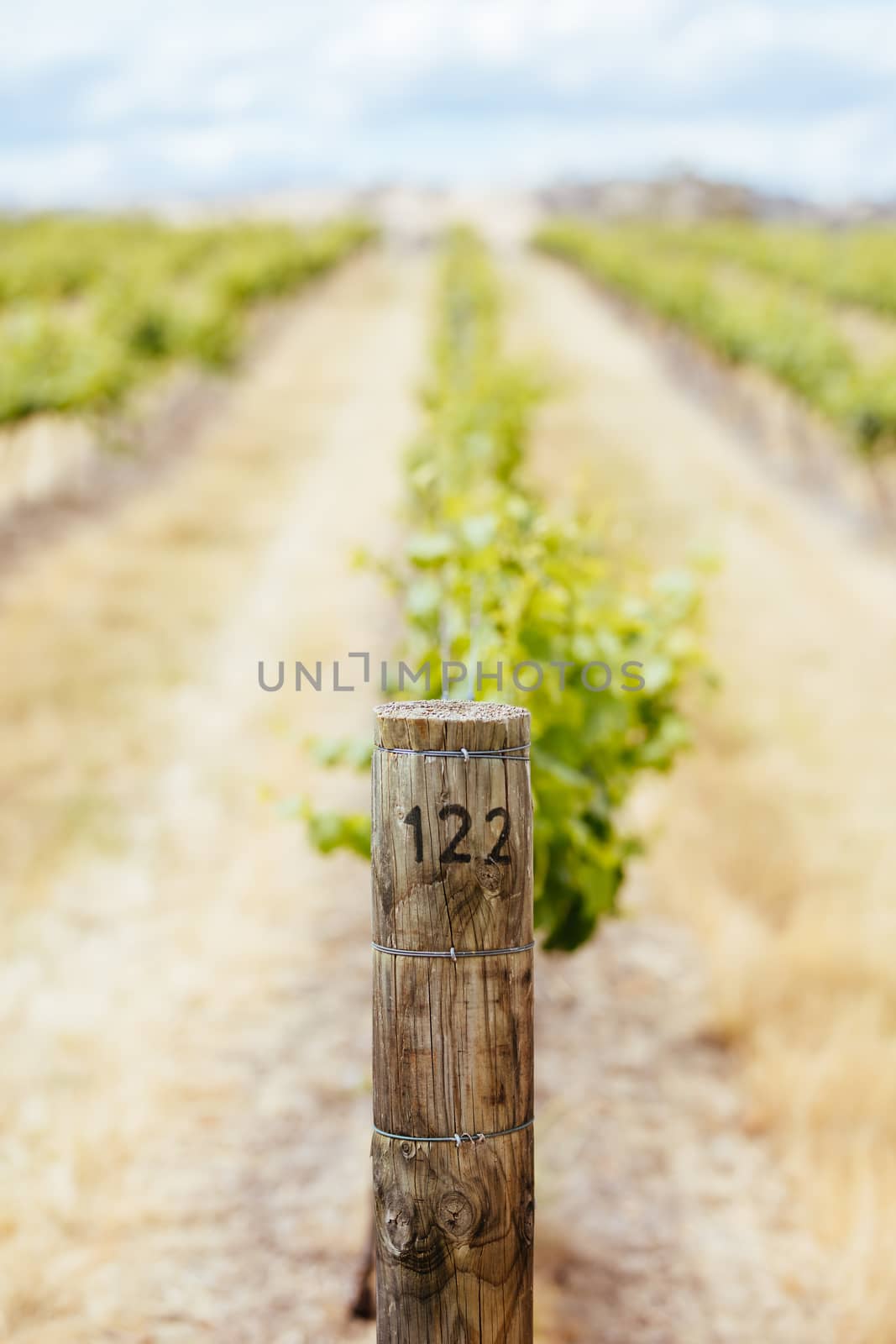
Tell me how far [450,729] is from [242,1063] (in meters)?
2.78

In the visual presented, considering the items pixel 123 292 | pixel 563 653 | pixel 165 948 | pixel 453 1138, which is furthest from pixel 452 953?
pixel 123 292

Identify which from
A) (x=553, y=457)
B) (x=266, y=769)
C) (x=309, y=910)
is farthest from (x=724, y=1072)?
(x=553, y=457)

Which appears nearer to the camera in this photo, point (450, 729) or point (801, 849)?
point (450, 729)

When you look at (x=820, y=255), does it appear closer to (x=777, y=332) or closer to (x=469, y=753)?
(x=777, y=332)

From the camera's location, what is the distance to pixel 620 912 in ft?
10.4

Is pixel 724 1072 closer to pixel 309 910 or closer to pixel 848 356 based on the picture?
pixel 309 910

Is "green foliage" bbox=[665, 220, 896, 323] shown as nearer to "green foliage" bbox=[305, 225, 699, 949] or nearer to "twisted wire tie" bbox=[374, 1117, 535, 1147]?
"green foliage" bbox=[305, 225, 699, 949]

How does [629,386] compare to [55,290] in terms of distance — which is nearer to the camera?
[629,386]

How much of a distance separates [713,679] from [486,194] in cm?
9142

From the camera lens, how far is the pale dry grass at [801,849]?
11.9ft

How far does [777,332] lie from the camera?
19.6 meters

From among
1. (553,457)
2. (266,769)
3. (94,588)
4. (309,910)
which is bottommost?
(309,910)

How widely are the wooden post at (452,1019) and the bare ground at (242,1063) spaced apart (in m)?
1.33

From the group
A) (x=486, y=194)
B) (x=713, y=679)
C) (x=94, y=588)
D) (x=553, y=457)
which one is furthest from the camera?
(x=486, y=194)
